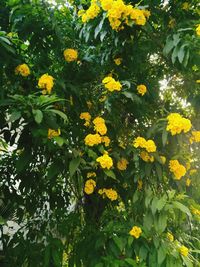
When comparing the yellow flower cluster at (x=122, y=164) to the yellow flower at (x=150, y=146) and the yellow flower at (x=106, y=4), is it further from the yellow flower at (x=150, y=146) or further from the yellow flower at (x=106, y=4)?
the yellow flower at (x=106, y=4)

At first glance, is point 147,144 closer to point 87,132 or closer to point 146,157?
point 146,157

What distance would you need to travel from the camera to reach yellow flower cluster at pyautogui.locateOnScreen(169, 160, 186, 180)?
4.89 ft

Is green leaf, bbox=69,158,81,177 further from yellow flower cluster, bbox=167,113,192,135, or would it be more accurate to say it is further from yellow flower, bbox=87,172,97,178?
yellow flower cluster, bbox=167,113,192,135

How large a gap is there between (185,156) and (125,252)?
0.56 m

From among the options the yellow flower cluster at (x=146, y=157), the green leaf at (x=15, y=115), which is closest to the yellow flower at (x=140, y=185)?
the yellow flower cluster at (x=146, y=157)

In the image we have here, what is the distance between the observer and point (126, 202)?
1.66 meters

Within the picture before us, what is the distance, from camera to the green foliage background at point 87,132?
55.4 inches

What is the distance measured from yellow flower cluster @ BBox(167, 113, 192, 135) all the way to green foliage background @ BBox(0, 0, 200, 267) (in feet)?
0.20

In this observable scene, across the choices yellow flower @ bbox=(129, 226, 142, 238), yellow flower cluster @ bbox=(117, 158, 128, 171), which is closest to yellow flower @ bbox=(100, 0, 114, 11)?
yellow flower cluster @ bbox=(117, 158, 128, 171)

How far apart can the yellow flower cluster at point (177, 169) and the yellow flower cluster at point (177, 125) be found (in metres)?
0.19

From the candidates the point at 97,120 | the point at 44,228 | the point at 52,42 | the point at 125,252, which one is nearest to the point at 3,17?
the point at 52,42

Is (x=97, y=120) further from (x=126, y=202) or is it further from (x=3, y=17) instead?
(x=3, y=17)

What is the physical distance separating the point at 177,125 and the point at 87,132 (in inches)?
18.4

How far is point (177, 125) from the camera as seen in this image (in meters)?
1.35
